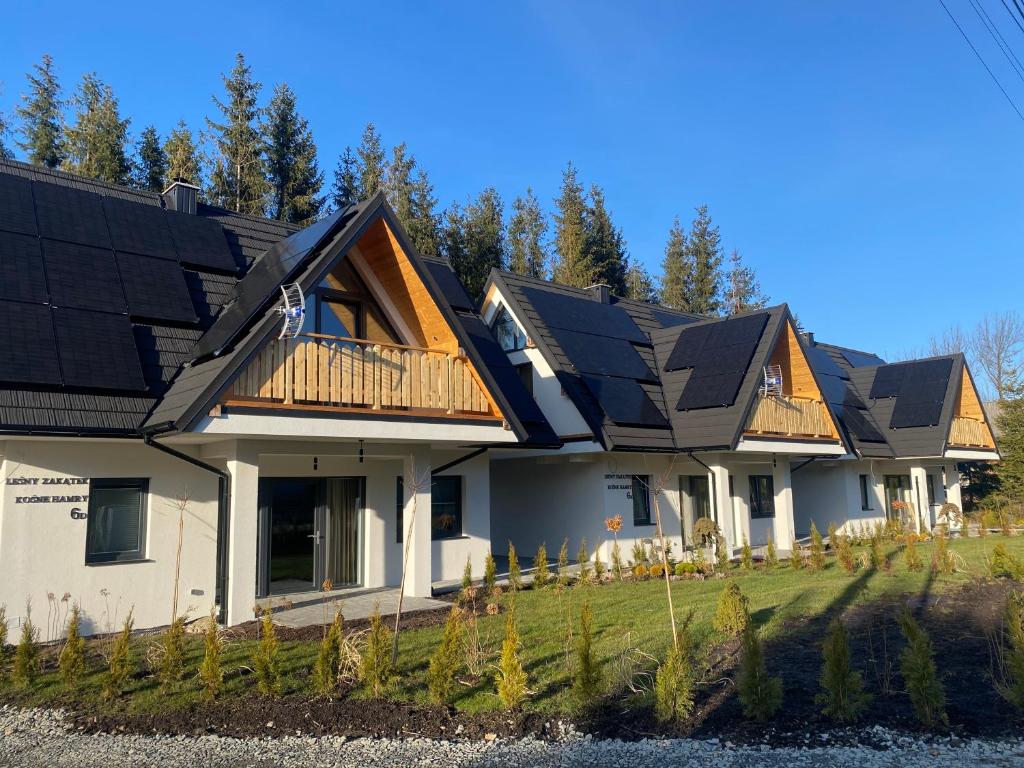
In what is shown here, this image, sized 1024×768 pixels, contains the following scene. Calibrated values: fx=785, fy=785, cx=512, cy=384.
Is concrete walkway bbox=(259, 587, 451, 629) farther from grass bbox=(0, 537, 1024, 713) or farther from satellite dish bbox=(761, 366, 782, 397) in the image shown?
satellite dish bbox=(761, 366, 782, 397)

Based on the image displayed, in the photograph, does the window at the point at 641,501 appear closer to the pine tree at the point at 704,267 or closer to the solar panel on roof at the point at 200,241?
the solar panel on roof at the point at 200,241

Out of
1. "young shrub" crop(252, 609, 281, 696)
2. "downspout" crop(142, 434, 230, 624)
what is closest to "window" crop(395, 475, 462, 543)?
"downspout" crop(142, 434, 230, 624)

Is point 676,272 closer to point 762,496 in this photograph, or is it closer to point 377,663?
point 762,496

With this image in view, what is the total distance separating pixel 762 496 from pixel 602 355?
6.75 m

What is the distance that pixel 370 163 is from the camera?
40438 millimetres

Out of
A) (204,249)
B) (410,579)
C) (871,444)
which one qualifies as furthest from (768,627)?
(871,444)

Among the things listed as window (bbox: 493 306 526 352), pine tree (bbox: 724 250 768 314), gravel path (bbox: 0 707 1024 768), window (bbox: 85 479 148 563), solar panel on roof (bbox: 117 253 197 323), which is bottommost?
gravel path (bbox: 0 707 1024 768)

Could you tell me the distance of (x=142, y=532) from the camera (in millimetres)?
11625

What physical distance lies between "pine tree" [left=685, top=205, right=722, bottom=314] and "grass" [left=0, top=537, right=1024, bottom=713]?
38008mm

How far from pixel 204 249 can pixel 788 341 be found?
569 inches

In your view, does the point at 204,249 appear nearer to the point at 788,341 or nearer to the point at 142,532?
the point at 142,532

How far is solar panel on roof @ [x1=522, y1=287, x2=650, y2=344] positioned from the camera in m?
20.6

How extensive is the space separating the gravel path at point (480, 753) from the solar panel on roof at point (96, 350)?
5.60 m

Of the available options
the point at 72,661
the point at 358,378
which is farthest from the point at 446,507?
the point at 72,661
